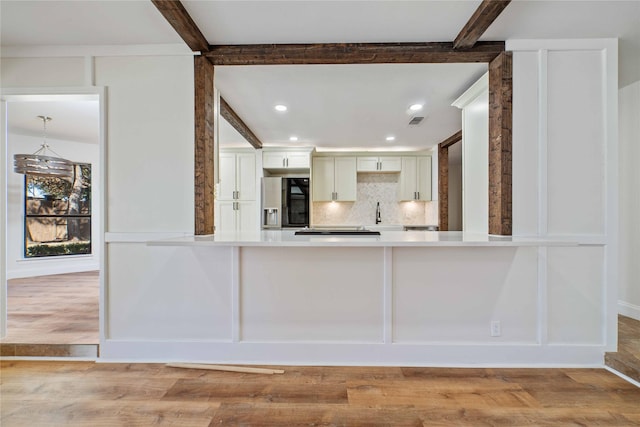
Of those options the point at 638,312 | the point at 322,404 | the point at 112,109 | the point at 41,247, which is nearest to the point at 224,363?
the point at 322,404

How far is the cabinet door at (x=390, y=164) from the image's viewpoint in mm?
5645

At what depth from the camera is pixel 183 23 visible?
1947 millimetres

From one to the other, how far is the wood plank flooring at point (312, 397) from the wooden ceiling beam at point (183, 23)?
2375mm

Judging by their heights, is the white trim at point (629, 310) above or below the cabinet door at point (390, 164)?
below

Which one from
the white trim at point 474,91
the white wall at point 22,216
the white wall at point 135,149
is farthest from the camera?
the white wall at point 22,216

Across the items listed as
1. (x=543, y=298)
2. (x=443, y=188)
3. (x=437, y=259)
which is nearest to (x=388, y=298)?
(x=437, y=259)

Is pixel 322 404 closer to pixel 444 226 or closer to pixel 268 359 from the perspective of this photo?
pixel 268 359

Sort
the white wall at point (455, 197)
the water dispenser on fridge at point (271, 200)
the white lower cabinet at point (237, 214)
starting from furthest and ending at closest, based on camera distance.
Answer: the white wall at point (455, 197) → the white lower cabinet at point (237, 214) → the water dispenser on fridge at point (271, 200)

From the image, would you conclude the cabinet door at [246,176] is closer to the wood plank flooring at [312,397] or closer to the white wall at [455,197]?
the wood plank flooring at [312,397]

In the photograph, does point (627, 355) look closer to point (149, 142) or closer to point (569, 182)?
point (569, 182)

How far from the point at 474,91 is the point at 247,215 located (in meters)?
3.80

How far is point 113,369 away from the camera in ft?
7.47

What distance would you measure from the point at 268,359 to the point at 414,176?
169 inches

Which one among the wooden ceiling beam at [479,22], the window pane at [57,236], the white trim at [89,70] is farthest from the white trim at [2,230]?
the wooden ceiling beam at [479,22]
